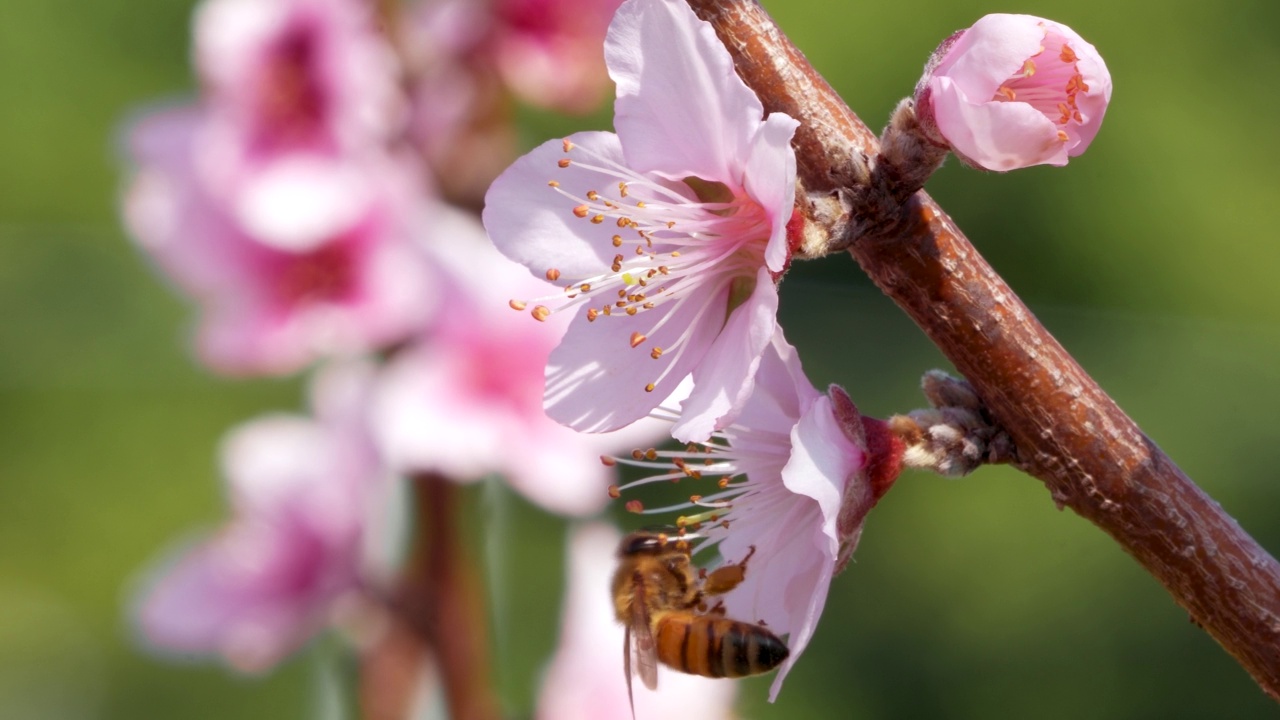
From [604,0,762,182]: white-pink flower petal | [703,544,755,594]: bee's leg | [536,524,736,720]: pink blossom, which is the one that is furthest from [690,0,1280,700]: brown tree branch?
[536,524,736,720]: pink blossom

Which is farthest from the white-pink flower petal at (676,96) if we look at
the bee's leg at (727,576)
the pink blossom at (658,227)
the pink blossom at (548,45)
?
the pink blossom at (548,45)

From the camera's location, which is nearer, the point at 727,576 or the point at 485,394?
the point at 727,576

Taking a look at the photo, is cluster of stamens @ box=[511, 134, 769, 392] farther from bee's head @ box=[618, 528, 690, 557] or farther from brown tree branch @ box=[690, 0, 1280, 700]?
bee's head @ box=[618, 528, 690, 557]

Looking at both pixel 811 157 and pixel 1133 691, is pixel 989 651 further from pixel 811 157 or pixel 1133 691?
pixel 811 157

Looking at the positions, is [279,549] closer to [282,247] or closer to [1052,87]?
[282,247]

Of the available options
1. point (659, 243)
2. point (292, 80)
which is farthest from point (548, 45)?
point (659, 243)

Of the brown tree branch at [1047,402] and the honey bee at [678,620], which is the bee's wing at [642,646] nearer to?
the honey bee at [678,620]

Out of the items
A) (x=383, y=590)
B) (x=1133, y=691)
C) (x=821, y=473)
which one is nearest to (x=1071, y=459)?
(x=821, y=473)
